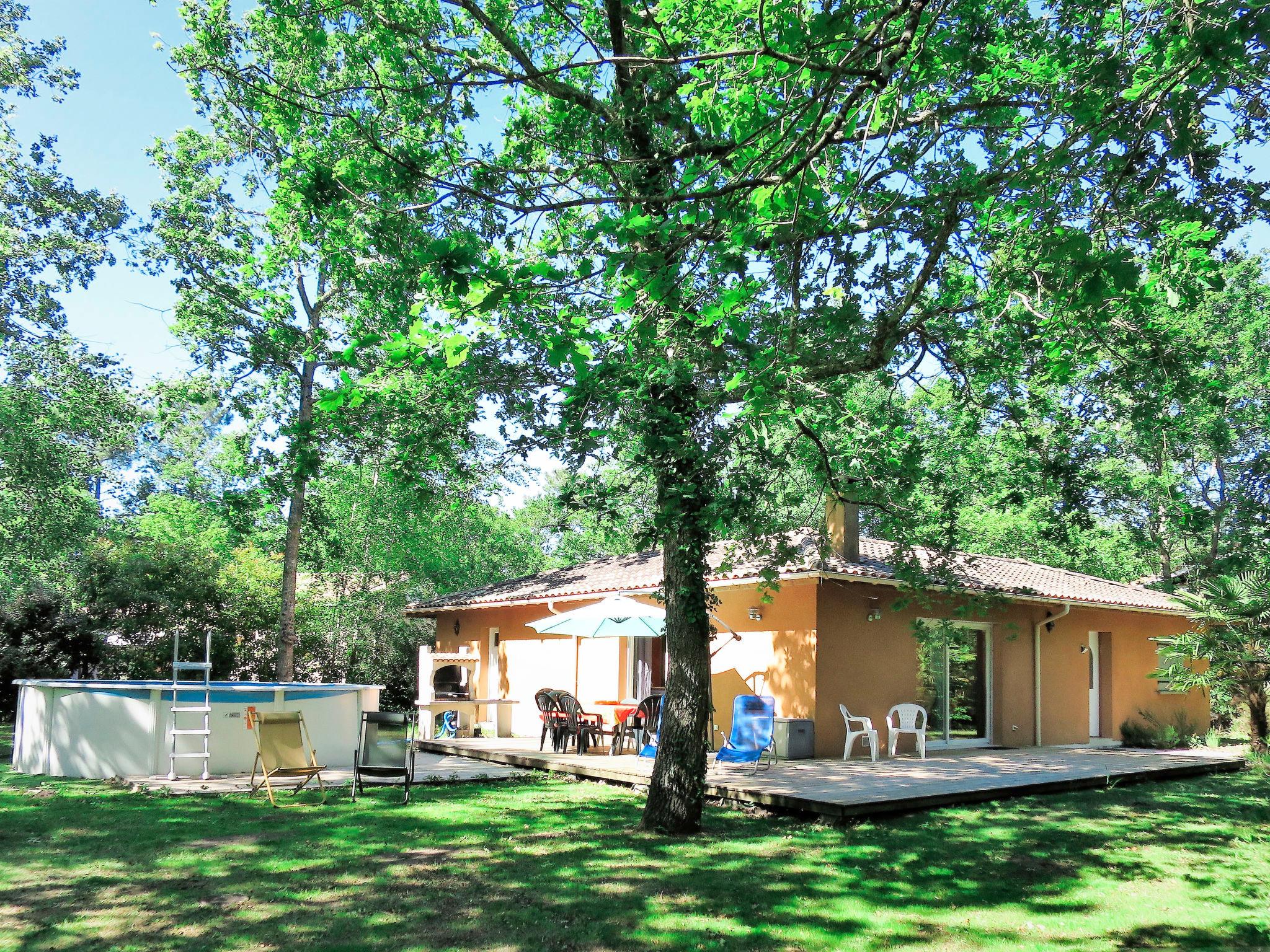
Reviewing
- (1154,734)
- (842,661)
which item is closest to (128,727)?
(842,661)

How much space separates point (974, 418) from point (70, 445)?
18.0m

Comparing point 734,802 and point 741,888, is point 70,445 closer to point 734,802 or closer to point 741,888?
point 734,802

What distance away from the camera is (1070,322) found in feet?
25.9

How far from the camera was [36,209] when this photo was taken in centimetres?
1884

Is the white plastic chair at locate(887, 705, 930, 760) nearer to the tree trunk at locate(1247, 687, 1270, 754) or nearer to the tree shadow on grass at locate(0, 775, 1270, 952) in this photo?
the tree shadow on grass at locate(0, 775, 1270, 952)

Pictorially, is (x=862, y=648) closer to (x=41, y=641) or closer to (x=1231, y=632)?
(x=1231, y=632)

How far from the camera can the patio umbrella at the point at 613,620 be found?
13703 millimetres

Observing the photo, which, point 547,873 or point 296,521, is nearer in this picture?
point 547,873

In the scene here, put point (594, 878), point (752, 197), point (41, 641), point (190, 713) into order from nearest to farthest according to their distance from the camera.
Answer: point (752, 197) < point (594, 878) < point (190, 713) < point (41, 641)

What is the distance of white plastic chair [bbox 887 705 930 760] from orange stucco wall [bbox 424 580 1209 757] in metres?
0.21

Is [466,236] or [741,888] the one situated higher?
[466,236]

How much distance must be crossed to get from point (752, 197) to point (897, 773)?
8934 millimetres

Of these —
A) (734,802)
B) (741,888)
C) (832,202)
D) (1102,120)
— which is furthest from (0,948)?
(832,202)

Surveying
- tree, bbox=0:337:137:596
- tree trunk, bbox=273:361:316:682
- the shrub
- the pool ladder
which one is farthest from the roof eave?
tree, bbox=0:337:137:596
